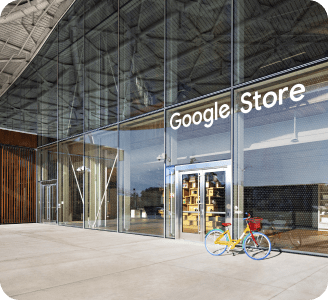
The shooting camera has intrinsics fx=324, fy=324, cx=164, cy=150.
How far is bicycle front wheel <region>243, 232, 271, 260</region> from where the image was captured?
710cm

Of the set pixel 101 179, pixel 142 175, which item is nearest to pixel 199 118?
pixel 142 175

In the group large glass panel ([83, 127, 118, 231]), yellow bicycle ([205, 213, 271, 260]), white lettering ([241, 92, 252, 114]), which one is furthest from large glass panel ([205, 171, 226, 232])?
large glass panel ([83, 127, 118, 231])

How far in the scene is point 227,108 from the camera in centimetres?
955

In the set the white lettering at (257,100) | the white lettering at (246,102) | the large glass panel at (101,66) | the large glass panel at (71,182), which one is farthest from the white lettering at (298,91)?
the large glass panel at (71,182)

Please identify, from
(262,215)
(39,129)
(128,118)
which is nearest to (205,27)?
(128,118)

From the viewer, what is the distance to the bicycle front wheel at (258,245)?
7.10 metres

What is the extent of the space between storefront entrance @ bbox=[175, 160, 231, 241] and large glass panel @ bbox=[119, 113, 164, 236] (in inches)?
37.1

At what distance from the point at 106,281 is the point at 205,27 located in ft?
27.0

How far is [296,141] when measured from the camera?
802 cm

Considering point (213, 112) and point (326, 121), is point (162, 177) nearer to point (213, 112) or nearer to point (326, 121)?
point (213, 112)

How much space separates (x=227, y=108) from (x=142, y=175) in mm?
4404

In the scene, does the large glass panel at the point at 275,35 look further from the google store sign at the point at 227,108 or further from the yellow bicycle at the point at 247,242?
the yellow bicycle at the point at 247,242

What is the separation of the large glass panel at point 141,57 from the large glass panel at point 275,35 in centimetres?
345

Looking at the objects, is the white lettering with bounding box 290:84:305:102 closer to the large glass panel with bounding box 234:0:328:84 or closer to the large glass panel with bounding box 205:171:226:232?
the large glass panel with bounding box 234:0:328:84
